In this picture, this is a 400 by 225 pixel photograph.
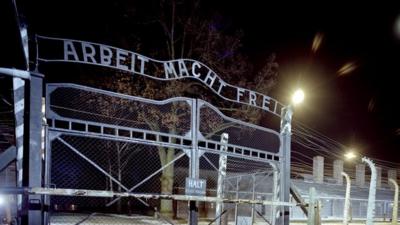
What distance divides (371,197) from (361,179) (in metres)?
21.8

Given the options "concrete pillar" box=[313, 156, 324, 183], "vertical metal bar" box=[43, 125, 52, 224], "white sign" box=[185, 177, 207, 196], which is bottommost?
"concrete pillar" box=[313, 156, 324, 183]

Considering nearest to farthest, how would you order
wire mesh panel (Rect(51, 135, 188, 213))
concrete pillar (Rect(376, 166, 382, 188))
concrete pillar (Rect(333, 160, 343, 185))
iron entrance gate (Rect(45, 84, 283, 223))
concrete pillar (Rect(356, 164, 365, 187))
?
iron entrance gate (Rect(45, 84, 283, 223)) < wire mesh panel (Rect(51, 135, 188, 213)) < concrete pillar (Rect(333, 160, 343, 185)) < concrete pillar (Rect(356, 164, 365, 187)) < concrete pillar (Rect(376, 166, 382, 188))

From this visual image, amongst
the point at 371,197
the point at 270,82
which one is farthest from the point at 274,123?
the point at 371,197

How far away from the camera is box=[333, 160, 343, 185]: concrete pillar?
3088cm

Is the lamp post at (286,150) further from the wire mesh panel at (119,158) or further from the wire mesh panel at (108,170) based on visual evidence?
the wire mesh panel at (108,170)

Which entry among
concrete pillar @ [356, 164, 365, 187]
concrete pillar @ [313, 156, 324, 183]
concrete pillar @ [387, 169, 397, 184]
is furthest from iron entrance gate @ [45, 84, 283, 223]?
Answer: concrete pillar @ [387, 169, 397, 184]

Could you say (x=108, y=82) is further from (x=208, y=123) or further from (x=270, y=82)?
(x=270, y=82)

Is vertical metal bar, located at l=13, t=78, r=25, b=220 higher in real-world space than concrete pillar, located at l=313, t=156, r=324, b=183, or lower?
higher

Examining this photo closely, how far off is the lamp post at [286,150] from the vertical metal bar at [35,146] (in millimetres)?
5457

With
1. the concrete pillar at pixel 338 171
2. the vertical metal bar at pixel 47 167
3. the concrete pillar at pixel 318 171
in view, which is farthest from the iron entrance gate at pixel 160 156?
the concrete pillar at pixel 338 171

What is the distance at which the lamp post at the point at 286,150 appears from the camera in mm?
9133

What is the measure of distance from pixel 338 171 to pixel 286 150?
934 inches

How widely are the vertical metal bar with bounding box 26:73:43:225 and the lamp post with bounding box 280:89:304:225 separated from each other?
5457mm

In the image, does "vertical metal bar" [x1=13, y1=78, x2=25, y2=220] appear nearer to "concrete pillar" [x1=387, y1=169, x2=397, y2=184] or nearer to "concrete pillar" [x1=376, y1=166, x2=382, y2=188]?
"concrete pillar" [x1=376, y1=166, x2=382, y2=188]
